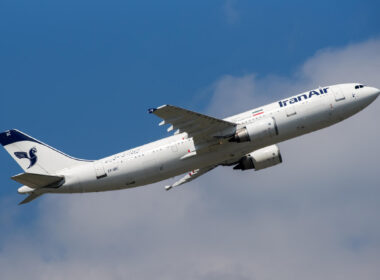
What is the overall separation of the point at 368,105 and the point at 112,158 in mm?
22853

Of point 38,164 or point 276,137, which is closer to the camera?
point 276,137

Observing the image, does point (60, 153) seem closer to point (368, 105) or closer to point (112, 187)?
point (112, 187)

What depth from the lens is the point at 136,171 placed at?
176 ft

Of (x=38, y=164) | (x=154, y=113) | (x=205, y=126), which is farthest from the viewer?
(x=38, y=164)

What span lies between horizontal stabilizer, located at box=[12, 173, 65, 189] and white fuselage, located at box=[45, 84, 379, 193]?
60 cm

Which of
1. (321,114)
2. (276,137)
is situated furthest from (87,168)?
(321,114)

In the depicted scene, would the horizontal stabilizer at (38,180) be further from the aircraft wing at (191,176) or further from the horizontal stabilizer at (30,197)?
the aircraft wing at (191,176)

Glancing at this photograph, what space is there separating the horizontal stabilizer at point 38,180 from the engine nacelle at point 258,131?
15839mm

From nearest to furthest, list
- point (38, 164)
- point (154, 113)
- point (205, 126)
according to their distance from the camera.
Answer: point (154, 113) → point (205, 126) → point (38, 164)

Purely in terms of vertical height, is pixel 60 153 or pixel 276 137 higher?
pixel 60 153

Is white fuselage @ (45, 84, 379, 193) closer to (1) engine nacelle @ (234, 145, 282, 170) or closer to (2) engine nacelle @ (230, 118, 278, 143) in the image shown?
(2) engine nacelle @ (230, 118, 278, 143)

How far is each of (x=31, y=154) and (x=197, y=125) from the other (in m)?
16.2

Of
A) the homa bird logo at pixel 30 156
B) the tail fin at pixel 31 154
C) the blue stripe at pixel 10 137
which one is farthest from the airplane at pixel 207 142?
the blue stripe at pixel 10 137

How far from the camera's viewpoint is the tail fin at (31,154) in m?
56.9
